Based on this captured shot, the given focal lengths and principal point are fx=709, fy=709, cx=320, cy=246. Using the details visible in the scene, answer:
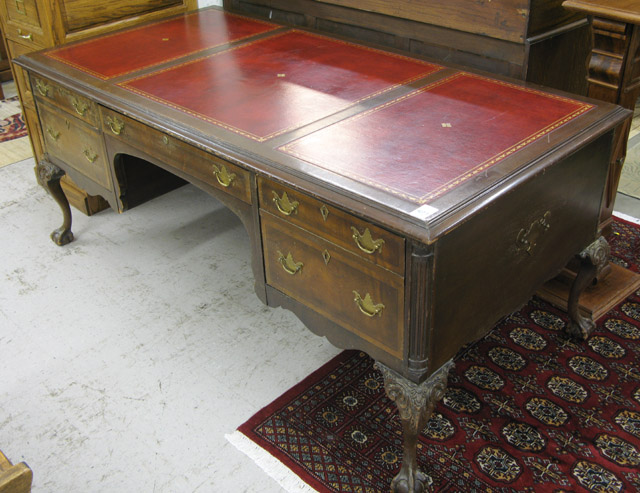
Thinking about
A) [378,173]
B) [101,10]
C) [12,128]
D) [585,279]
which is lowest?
[12,128]

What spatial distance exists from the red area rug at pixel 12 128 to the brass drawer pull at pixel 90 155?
Answer: 1748mm

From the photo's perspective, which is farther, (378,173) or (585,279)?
(585,279)

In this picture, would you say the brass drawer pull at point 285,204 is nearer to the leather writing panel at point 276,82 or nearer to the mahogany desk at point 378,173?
the mahogany desk at point 378,173

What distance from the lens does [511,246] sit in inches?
71.6

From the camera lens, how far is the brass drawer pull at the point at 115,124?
2.32m

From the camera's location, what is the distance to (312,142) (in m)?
1.90

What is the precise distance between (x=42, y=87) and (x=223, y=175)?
1.07 m

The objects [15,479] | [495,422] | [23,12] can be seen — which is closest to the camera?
[15,479]

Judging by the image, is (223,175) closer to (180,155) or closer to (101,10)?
(180,155)

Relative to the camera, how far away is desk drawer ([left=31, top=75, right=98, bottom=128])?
2.43 m

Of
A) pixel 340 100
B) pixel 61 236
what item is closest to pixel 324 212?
pixel 340 100

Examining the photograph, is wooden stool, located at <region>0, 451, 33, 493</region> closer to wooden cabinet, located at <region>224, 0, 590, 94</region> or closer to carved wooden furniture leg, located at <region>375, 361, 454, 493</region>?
carved wooden furniture leg, located at <region>375, 361, 454, 493</region>

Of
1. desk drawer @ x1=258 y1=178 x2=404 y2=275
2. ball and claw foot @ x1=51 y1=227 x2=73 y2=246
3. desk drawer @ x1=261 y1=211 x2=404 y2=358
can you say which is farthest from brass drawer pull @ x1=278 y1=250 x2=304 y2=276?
ball and claw foot @ x1=51 y1=227 x2=73 y2=246

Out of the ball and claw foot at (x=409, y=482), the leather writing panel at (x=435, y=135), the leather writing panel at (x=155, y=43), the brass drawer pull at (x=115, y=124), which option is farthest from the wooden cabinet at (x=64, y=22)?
the ball and claw foot at (x=409, y=482)
